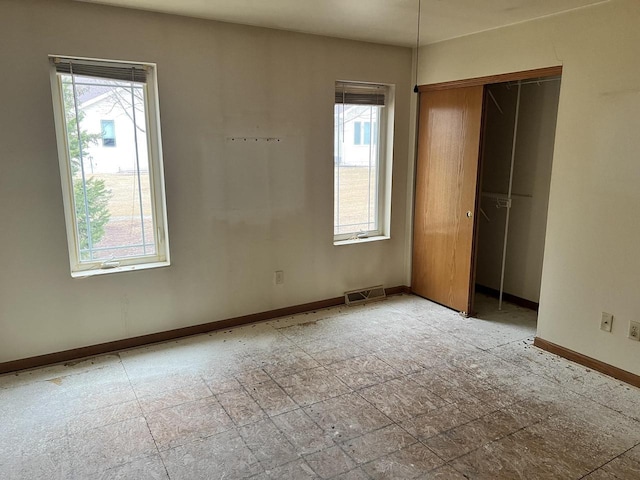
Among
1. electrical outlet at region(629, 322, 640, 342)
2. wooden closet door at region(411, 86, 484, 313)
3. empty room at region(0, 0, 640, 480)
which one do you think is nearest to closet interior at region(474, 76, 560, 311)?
empty room at region(0, 0, 640, 480)

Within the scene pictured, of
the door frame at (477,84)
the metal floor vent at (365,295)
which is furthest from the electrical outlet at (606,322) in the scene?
the metal floor vent at (365,295)

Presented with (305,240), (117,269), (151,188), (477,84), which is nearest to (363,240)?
(305,240)

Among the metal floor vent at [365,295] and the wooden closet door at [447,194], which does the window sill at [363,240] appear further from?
the metal floor vent at [365,295]

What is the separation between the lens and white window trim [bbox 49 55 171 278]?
2885 mm

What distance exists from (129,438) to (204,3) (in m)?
2.55

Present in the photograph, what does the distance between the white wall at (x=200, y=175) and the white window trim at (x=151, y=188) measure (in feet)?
0.21

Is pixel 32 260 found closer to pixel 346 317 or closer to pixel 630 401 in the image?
pixel 346 317

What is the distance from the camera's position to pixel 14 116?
2691 mm

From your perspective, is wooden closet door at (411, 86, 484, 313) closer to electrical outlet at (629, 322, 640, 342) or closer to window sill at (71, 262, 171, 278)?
electrical outlet at (629, 322, 640, 342)

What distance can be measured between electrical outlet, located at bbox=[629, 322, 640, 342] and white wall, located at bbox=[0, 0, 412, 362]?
6.88ft

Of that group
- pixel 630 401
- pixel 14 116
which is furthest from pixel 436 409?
pixel 14 116

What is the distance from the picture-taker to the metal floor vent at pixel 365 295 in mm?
4172

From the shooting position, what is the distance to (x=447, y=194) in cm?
396

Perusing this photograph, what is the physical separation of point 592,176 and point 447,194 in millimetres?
1254
